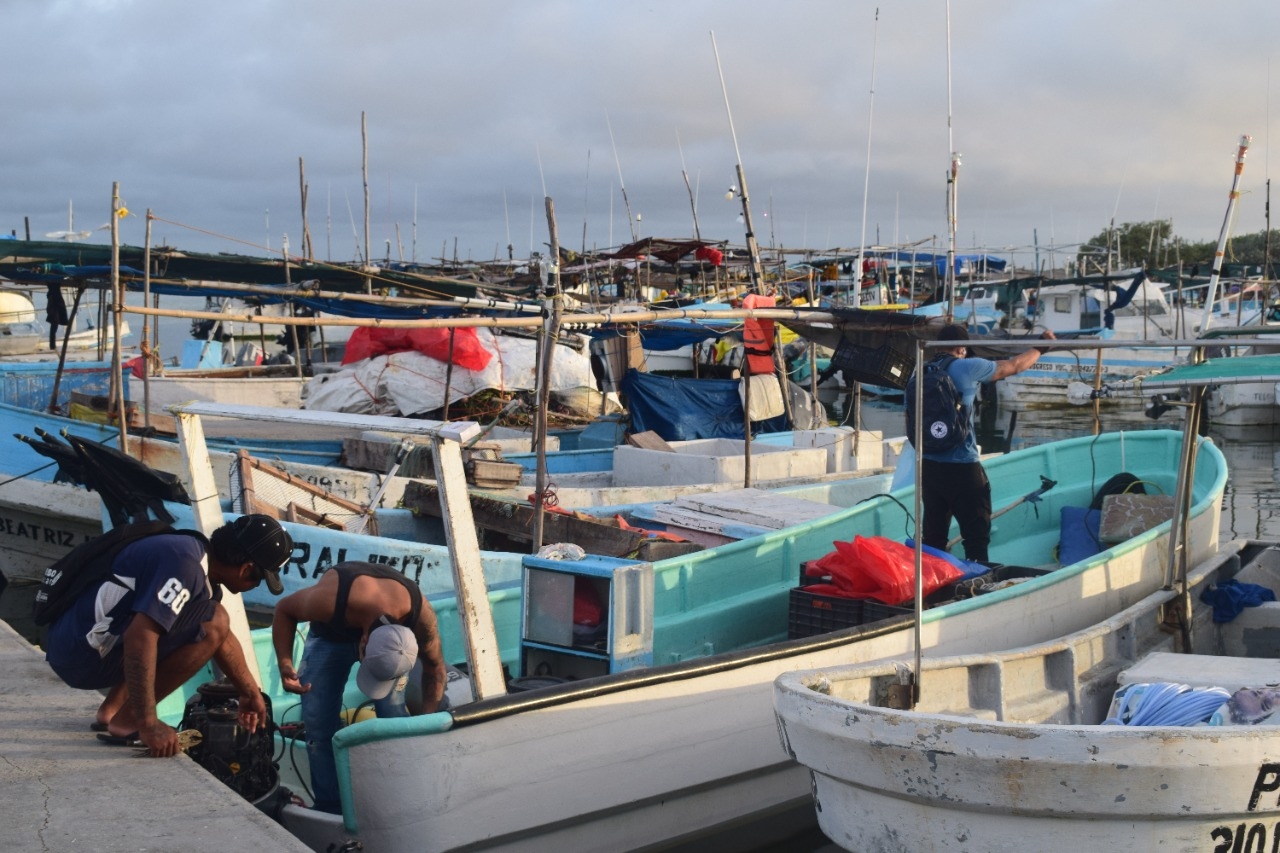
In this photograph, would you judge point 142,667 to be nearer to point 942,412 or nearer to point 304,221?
point 942,412

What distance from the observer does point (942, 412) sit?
8.08 m

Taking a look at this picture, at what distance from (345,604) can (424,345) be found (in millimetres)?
12775

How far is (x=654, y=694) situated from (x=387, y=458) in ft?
28.5

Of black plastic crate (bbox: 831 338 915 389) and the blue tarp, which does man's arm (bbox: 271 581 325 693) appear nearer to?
black plastic crate (bbox: 831 338 915 389)

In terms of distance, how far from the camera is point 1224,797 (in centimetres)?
455

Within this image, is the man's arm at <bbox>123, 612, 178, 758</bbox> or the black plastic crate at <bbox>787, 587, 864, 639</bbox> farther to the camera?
Answer: the black plastic crate at <bbox>787, 587, 864, 639</bbox>

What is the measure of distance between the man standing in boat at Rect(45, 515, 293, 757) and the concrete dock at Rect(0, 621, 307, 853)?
205mm

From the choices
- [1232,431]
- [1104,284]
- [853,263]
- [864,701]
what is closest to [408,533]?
[864,701]

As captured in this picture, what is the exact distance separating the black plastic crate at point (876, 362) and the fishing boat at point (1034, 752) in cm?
289

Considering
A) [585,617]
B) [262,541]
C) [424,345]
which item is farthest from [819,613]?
[424,345]

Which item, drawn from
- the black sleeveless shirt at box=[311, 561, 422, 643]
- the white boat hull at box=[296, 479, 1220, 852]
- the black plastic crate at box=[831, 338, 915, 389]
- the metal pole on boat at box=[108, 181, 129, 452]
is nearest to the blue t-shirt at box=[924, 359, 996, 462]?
the black plastic crate at box=[831, 338, 915, 389]

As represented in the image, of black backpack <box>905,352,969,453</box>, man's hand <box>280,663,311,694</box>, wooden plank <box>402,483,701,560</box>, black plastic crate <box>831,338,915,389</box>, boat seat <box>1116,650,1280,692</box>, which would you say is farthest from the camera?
black plastic crate <box>831,338,915,389</box>

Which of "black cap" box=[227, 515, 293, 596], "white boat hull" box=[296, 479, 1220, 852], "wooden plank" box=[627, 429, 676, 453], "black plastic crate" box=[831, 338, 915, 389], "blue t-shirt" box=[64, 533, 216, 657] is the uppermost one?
"black plastic crate" box=[831, 338, 915, 389]

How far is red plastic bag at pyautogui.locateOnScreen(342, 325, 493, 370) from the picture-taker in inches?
680
